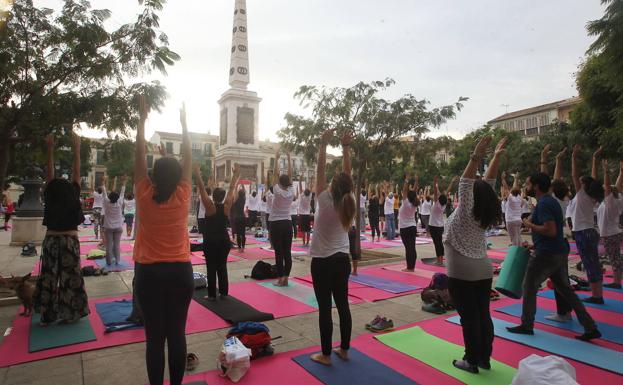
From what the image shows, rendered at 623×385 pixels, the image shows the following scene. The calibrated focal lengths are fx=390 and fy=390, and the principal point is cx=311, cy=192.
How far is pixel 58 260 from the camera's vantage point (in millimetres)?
5145

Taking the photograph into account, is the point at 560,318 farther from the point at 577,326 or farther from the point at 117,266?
the point at 117,266

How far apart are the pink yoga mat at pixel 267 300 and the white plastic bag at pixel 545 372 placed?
3.36 metres

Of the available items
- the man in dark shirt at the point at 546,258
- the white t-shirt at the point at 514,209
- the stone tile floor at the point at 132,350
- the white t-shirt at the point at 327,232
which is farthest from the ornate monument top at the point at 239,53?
the white t-shirt at the point at 327,232

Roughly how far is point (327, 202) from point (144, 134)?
5.83 ft

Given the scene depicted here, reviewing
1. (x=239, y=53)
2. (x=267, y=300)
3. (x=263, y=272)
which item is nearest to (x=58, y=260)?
(x=267, y=300)

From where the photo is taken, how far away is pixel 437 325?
5.25 meters

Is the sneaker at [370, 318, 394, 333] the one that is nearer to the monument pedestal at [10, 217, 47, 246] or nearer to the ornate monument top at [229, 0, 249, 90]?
the monument pedestal at [10, 217, 47, 246]

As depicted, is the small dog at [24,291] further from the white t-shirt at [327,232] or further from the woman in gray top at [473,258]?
the woman in gray top at [473,258]

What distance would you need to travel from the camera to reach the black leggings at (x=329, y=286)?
381 centimetres

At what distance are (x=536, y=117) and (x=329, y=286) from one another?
2380 inches

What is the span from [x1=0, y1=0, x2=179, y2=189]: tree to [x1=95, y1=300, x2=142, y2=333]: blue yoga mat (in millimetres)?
2459

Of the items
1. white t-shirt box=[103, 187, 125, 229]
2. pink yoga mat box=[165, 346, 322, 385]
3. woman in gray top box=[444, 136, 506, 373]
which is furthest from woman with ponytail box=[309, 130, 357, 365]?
white t-shirt box=[103, 187, 125, 229]

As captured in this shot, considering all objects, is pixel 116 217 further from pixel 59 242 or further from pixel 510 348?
pixel 510 348

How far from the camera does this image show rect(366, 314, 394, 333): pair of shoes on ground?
4.98 metres
